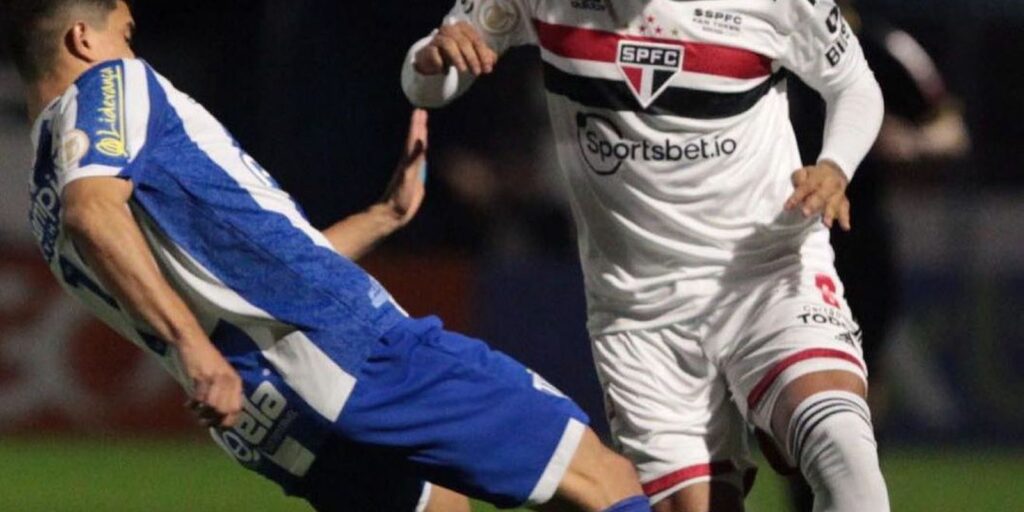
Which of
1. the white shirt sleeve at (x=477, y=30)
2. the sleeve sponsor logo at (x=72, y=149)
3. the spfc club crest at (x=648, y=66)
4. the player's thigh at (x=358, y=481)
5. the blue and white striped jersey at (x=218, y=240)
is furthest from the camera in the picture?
the white shirt sleeve at (x=477, y=30)

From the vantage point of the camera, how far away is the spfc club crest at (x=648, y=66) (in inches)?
226

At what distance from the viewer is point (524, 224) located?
12047mm

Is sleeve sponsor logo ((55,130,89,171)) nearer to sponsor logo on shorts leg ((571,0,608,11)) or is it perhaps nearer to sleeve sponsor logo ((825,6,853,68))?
sponsor logo on shorts leg ((571,0,608,11))

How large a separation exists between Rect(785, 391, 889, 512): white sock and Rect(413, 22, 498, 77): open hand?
1.12m

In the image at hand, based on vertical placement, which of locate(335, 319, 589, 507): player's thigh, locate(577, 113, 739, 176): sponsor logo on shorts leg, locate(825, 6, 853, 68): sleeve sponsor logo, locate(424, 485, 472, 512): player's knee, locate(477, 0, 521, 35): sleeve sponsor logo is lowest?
locate(424, 485, 472, 512): player's knee

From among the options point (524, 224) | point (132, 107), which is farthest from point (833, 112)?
point (524, 224)

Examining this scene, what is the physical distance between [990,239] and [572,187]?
611 cm

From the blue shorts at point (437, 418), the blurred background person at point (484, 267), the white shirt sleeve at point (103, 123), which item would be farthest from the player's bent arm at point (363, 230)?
the blurred background person at point (484, 267)

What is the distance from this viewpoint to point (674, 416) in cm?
582

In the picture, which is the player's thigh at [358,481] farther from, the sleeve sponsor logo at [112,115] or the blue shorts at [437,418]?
the sleeve sponsor logo at [112,115]

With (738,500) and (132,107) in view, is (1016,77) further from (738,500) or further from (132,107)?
(132,107)

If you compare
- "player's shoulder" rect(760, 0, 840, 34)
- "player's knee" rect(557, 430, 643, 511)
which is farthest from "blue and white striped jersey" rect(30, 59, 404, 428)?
"player's shoulder" rect(760, 0, 840, 34)

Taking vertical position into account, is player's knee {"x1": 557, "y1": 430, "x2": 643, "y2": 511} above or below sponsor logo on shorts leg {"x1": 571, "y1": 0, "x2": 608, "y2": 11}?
below

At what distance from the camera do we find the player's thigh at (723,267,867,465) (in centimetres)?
549
